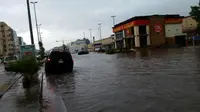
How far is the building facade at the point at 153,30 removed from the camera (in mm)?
71188

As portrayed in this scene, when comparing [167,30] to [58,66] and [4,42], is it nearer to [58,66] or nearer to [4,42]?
[58,66]

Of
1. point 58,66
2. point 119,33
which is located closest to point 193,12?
point 119,33

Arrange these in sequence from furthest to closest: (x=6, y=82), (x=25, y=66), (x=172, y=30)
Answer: (x=172, y=30) < (x=6, y=82) < (x=25, y=66)

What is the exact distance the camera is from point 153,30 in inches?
2798

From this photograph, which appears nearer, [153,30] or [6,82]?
[6,82]

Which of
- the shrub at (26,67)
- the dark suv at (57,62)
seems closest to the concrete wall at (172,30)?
the dark suv at (57,62)

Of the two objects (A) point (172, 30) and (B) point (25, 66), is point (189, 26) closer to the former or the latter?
(A) point (172, 30)

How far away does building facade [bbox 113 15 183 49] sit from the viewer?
7119 centimetres

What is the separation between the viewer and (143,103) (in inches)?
302

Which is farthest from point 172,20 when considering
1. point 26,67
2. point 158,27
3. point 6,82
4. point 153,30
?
point 26,67

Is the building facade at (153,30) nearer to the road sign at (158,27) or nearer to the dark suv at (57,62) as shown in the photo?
the road sign at (158,27)

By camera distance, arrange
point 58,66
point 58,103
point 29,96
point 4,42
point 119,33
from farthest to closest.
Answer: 1. point 4,42
2. point 119,33
3. point 58,66
4. point 29,96
5. point 58,103

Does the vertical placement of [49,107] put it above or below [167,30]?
below

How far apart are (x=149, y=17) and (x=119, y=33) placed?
1535cm
